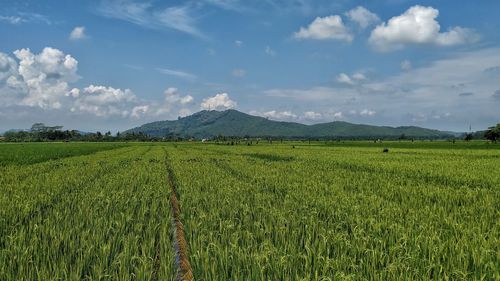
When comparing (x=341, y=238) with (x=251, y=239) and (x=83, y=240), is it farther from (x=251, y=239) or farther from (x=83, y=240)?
(x=83, y=240)

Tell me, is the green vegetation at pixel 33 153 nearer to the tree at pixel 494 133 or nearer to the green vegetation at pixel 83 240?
the green vegetation at pixel 83 240

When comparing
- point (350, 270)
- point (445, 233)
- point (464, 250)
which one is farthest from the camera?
point (445, 233)

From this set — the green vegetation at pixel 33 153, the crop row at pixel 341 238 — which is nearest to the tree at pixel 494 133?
the green vegetation at pixel 33 153

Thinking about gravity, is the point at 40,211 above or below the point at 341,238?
below

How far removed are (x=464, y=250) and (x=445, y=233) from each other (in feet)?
3.33

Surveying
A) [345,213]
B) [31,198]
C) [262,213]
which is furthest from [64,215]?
[345,213]

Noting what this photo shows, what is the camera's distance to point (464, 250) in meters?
5.36

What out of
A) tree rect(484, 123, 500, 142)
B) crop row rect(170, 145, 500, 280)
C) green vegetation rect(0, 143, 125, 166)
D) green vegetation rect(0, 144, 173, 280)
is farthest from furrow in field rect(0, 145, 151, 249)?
tree rect(484, 123, 500, 142)

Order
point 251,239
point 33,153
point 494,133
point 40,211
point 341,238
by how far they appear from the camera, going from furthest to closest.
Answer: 1. point 494,133
2. point 33,153
3. point 40,211
4. point 251,239
5. point 341,238

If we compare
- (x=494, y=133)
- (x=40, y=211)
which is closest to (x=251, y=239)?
(x=40, y=211)

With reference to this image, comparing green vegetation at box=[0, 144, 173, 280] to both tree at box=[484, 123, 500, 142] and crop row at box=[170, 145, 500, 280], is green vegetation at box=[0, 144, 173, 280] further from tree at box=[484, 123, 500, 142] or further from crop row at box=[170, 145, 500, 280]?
tree at box=[484, 123, 500, 142]

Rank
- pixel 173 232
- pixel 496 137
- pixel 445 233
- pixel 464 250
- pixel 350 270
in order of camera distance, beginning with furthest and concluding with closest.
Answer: pixel 496 137 < pixel 173 232 < pixel 445 233 < pixel 464 250 < pixel 350 270

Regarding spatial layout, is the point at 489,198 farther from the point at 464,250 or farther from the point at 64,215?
the point at 64,215

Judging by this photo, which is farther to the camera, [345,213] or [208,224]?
[345,213]
